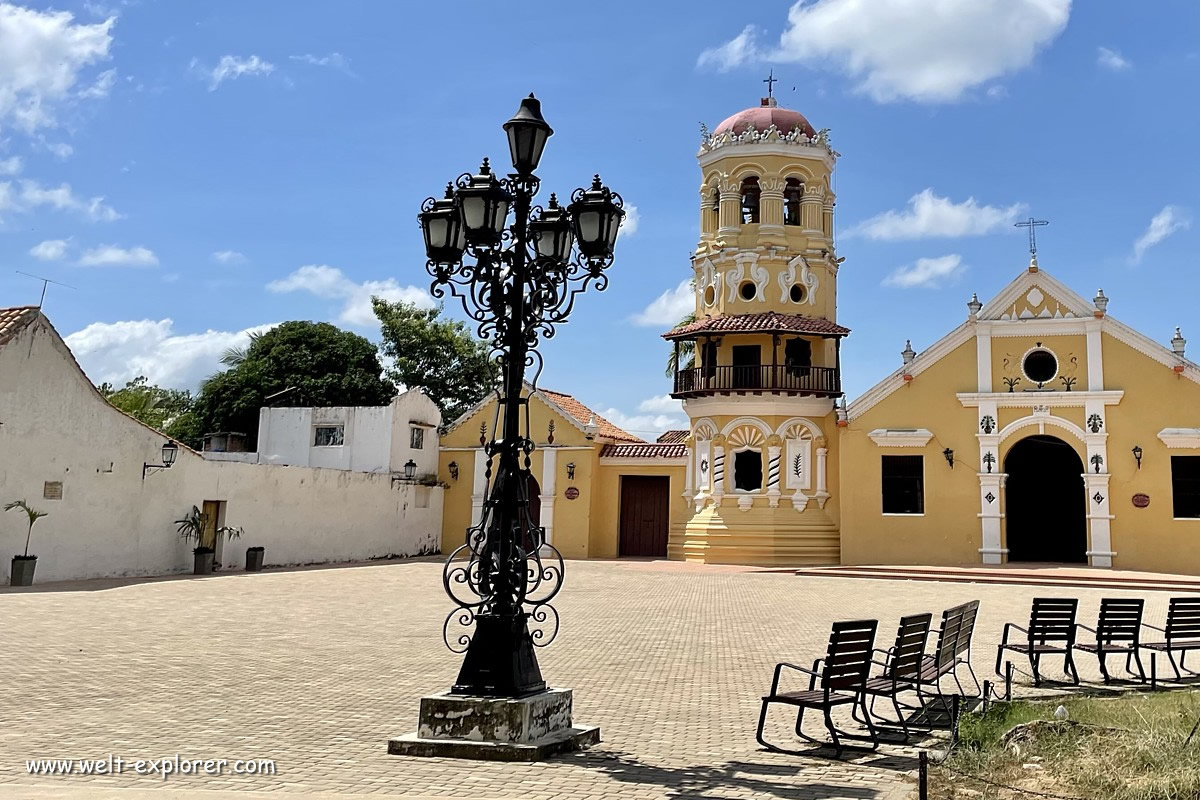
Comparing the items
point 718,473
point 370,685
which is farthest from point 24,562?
point 718,473

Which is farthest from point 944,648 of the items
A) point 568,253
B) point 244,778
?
point 244,778

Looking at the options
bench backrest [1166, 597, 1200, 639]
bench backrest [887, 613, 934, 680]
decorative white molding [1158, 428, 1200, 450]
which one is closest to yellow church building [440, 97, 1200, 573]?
decorative white molding [1158, 428, 1200, 450]

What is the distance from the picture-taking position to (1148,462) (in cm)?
2580

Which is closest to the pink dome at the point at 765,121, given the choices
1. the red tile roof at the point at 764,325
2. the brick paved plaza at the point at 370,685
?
the red tile roof at the point at 764,325

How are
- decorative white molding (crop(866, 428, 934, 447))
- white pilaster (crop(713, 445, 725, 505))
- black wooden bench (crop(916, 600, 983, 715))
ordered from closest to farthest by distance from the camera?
black wooden bench (crop(916, 600, 983, 715)), decorative white molding (crop(866, 428, 934, 447)), white pilaster (crop(713, 445, 725, 505))

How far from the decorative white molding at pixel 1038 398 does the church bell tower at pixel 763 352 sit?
12.3 feet

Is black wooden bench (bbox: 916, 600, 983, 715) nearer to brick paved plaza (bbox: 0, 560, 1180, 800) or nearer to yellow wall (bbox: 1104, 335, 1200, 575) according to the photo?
brick paved plaza (bbox: 0, 560, 1180, 800)

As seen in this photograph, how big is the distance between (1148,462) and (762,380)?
9.99 metres

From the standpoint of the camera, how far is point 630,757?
21.2 ft

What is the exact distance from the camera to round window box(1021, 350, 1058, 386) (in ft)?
88.6

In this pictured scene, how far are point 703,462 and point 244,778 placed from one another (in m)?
24.5

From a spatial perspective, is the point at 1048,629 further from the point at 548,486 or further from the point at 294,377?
the point at 294,377

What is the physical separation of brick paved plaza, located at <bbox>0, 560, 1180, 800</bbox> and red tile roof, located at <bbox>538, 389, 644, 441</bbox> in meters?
14.8

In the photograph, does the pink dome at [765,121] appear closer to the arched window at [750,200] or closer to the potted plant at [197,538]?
the arched window at [750,200]
